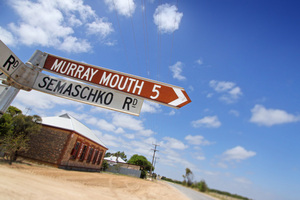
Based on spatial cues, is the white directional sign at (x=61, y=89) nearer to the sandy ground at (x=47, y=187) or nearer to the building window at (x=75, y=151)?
the sandy ground at (x=47, y=187)

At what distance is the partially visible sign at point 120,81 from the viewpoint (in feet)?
8.10

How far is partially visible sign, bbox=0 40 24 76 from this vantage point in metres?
2.23

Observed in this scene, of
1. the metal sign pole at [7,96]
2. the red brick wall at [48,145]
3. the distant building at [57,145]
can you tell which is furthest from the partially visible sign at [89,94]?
the red brick wall at [48,145]

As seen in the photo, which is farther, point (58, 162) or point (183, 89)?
point (58, 162)

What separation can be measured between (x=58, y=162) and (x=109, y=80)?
18.7m

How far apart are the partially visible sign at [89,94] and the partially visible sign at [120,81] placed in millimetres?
115

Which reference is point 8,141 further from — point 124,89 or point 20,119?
point 124,89

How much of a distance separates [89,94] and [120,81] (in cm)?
54

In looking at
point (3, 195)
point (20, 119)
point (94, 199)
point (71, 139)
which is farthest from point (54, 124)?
point (3, 195)

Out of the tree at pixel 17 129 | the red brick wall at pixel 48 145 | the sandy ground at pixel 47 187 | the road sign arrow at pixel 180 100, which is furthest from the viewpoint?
the red brick wall at pixel 48 145

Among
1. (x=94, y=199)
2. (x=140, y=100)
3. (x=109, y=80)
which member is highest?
(x=109, y=80)

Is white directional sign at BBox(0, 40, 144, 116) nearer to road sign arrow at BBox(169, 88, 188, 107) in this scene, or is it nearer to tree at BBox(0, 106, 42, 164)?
road sign arrow at BBox(169, 88, 188, 107)

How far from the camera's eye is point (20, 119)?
14945mm

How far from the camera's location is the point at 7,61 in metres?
2.32
